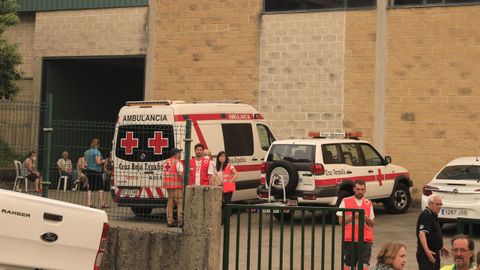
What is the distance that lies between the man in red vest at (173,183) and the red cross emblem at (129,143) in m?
0.90

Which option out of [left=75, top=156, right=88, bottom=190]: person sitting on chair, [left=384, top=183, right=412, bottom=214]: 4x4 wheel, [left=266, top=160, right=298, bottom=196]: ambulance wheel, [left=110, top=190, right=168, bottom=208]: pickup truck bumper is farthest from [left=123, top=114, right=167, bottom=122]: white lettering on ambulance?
[left=384, top=183, right=412, bottom=214]: 4x4 wheel

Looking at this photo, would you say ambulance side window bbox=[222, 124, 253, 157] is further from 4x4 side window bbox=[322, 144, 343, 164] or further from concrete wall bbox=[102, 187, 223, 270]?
concrete wall bbox=[102, 187, 223, 270]

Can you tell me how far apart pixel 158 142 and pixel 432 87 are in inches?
441

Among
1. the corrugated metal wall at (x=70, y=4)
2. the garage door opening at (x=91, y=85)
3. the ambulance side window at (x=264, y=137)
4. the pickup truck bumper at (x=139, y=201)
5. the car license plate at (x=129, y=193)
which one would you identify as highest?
the corrugated metal wall at (x=70, y=4)

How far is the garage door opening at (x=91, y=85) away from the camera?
2892cm

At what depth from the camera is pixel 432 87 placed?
2319 cm

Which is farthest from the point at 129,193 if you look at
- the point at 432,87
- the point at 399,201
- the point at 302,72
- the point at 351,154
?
the point at 302,72

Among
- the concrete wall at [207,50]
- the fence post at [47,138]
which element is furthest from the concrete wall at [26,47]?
the fence post at [47,138]

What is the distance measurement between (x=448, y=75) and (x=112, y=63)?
1293 cm

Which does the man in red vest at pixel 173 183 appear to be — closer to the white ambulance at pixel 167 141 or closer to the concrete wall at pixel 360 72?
the white ambulance at pixel 167 141

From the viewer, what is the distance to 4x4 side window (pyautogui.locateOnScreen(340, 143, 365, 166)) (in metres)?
19.3

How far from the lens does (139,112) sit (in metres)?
18.9

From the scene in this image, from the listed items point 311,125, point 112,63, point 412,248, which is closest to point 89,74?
point 112,63

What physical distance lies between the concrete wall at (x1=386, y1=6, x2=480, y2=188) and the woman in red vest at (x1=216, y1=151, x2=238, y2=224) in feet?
21.7
